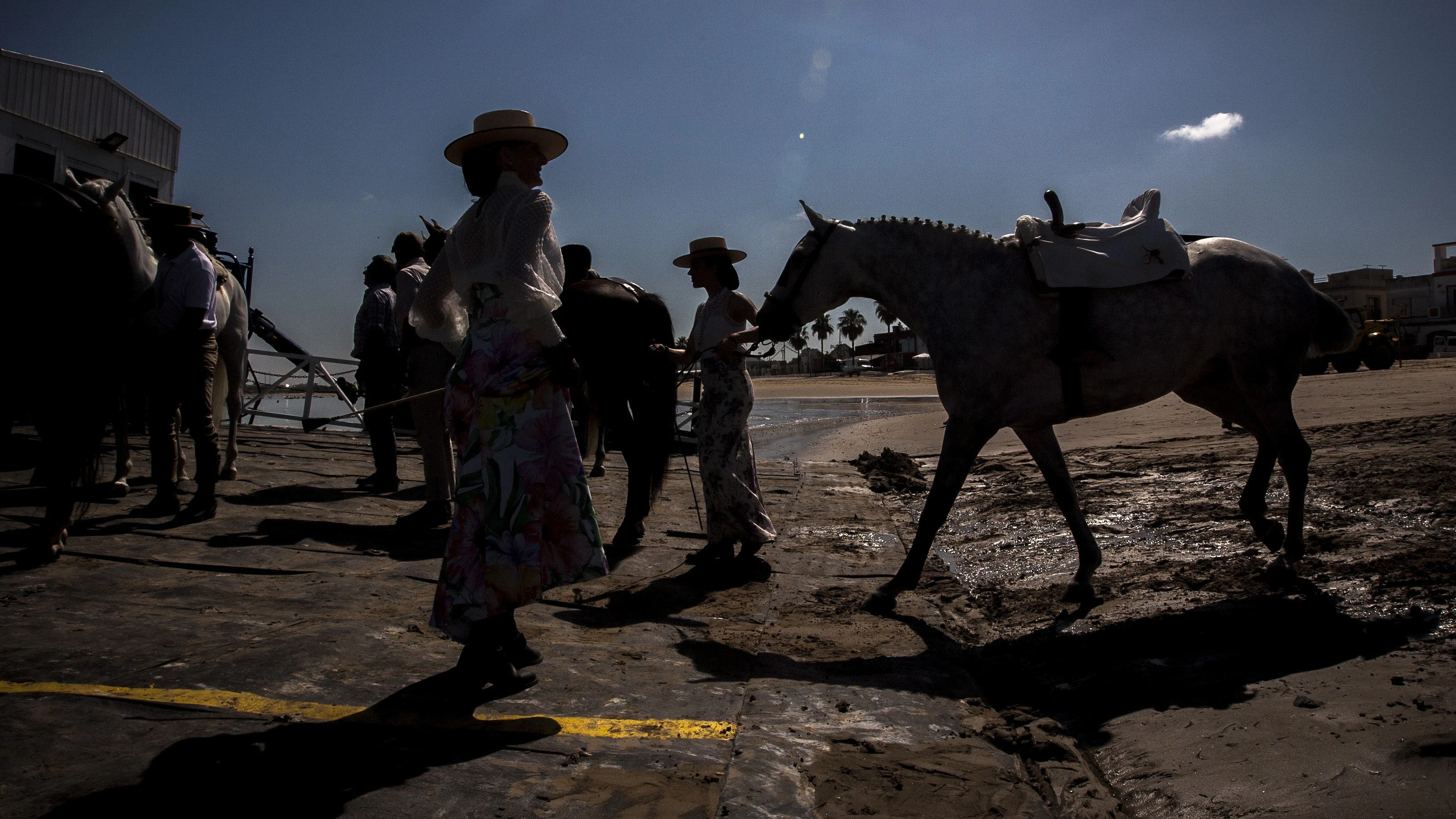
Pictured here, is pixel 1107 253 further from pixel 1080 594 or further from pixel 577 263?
pixel 577 263

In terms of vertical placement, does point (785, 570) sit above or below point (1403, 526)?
below

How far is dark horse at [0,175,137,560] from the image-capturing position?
13.3ft

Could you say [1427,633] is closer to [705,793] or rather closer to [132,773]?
[705,793]

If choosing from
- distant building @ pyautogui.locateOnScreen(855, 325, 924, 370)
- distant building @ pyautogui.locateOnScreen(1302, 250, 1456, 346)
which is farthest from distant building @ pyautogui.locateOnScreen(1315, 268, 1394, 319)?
distant building @ pyautogui.locateOnScreen(855, 325, 924, 370)

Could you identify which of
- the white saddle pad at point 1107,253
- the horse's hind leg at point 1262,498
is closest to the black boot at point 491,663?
the white saddle pad at point 1107,253

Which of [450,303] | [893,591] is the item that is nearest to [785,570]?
[893,591]

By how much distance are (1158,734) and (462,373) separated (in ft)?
8.15

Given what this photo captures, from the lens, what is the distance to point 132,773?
2045 millimetres

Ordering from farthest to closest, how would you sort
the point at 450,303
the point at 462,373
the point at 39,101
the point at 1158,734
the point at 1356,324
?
the point at 1356,324 < the point at 39,101 < the point at 450,303 < the point at 462,373 < the point at 1158,734

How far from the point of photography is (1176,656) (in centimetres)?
319

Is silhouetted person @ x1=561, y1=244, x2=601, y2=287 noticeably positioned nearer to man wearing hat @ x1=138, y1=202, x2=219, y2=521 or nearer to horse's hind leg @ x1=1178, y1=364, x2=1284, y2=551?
man wearing hat @ x1=138, y1=202, x2=219, y2=521

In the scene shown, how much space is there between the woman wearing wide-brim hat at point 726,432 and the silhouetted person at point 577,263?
927 mm

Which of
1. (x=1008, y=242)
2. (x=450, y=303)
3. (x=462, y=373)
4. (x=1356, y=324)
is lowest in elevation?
(x=462, y=373)

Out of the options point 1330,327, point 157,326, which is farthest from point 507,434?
point 1330,327
